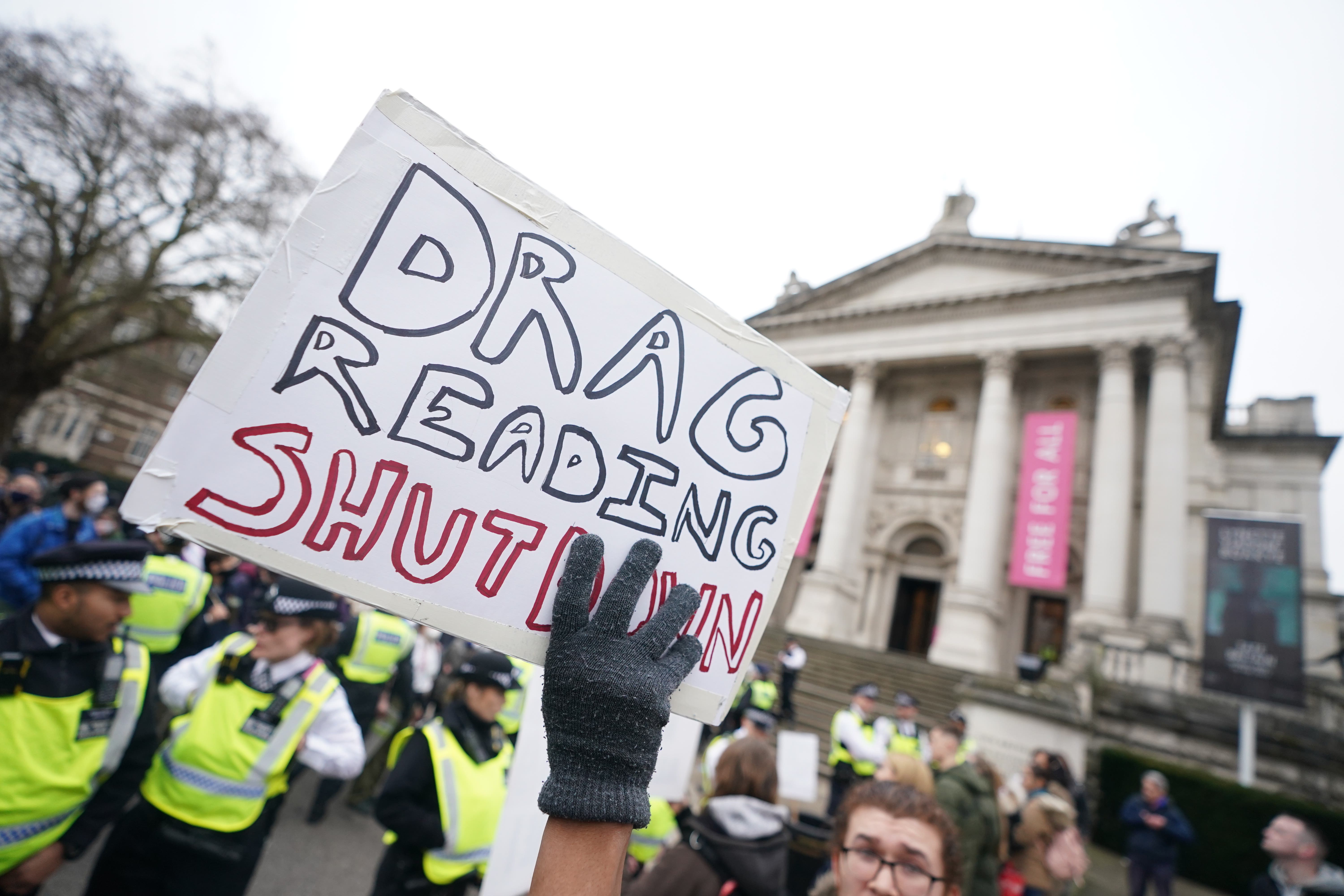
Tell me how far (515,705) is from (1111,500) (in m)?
16.5

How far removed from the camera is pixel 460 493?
133 centimetres

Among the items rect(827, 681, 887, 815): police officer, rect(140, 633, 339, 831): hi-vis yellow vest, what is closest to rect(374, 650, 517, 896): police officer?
rect(140, 633, 339, 831): hi-vis yellow vest

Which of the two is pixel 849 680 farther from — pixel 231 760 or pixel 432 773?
pixel 231 760

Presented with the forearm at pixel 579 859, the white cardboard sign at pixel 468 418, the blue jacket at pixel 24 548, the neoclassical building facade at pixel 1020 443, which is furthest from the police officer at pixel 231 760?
the neoclassical building facade at pixel 1020 443

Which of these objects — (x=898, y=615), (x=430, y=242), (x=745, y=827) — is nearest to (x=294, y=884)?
(x=745, y=827)

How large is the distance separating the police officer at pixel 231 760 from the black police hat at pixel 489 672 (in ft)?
1.65

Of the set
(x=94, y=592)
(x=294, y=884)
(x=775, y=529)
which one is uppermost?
(x=775, y=529)

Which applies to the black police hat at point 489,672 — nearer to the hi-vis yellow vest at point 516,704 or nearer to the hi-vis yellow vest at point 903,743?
the hi-vis yellow vest at point 516,704

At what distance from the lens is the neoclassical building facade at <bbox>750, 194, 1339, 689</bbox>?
608 inches

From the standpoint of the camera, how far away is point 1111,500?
15.5 meters

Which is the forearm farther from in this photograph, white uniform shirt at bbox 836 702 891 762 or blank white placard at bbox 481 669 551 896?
white uniform shirt at bbox 836 702 891 762

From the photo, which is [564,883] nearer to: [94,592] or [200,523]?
[200,523]

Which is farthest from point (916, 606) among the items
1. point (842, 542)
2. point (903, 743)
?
point (903, 743)

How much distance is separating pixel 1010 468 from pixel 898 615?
5884 mm
